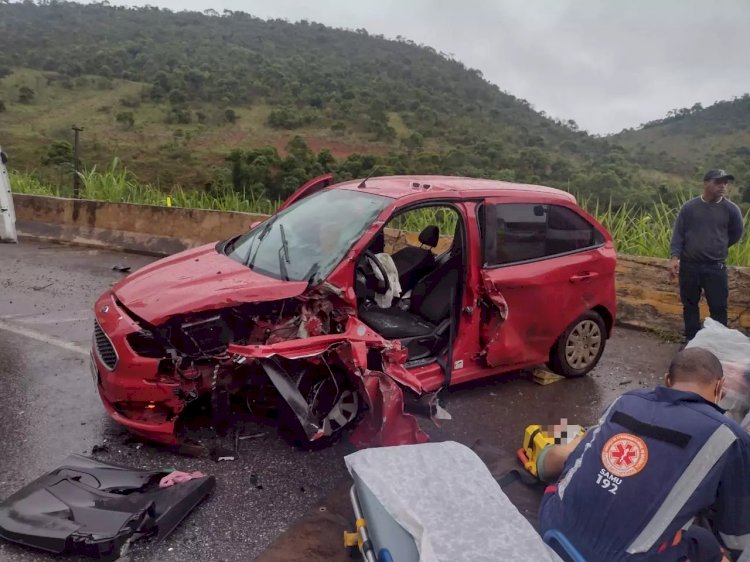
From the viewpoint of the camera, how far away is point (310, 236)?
14.7 ft

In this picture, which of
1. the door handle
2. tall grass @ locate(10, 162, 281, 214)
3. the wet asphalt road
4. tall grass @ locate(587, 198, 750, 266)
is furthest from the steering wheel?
tall grass @ locate(10, 162, 281, 214)

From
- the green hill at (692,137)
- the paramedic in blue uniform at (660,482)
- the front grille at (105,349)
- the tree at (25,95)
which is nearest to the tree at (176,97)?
the tree at (25,95)

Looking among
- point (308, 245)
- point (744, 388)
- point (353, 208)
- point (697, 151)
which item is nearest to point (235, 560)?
point (308, 245)

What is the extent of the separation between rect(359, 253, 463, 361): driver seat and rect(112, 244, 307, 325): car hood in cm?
84

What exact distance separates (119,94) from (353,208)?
167 feet

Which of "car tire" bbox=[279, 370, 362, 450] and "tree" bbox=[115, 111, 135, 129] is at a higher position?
"tree" bbox=[115, 111, 135, 129]

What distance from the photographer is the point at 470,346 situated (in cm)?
466

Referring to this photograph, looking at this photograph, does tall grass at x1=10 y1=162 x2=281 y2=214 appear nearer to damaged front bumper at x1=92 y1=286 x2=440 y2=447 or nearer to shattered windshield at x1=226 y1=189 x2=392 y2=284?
shattered windshield at x1=226 y1=189 x2=392 y2=284

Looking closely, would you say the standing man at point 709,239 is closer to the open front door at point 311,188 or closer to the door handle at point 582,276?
the door handle at point 582,276

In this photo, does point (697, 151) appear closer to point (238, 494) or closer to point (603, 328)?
point (603, 328)

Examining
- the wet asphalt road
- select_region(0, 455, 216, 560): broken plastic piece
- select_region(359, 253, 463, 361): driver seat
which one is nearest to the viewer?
select_region(0, 455, 216, 560): broken plastic piece

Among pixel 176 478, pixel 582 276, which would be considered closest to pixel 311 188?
pixel 582 276

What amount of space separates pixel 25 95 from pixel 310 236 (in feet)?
164

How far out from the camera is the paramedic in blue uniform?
231 centimetres
